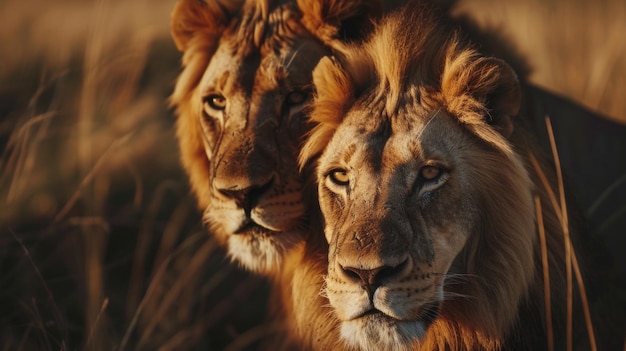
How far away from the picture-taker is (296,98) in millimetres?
4500

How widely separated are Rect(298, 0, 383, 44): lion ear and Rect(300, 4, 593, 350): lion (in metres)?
0.39

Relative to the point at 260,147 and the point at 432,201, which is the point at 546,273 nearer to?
the point at 432,201

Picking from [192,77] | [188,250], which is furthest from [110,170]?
[192,77]

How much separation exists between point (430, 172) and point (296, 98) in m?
1.05

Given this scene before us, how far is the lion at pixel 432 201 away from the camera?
3.47 m

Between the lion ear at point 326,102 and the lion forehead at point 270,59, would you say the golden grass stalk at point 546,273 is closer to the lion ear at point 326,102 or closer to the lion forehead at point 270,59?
the lion ear at point 326,102

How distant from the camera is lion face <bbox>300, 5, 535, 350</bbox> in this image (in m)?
3.45

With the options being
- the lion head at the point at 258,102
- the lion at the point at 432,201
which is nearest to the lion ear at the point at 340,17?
the lion head at the point at 258,102

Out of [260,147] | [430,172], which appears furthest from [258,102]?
[430,172]

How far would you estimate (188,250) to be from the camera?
6.50 meters

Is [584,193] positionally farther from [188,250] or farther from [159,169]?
[159,169]

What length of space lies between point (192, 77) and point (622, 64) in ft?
7.49

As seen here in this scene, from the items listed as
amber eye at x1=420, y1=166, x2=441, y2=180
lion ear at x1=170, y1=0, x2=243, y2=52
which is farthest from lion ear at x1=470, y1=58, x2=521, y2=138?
lion ear at x1=170, y1=0, x2=243, y2=52

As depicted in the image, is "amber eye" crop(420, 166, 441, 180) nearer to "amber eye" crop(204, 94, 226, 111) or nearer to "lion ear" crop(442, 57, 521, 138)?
"lion ear" crop(442, 57, 521, 138)
